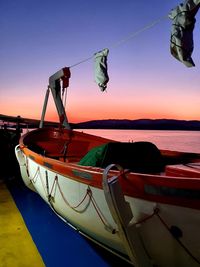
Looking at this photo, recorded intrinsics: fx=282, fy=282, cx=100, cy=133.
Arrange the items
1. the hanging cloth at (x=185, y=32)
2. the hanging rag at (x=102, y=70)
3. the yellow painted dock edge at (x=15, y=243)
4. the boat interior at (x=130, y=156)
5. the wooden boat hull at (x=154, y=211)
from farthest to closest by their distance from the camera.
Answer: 1. the hanging rag at (x=102, y=70)
2. the boat interior at (x=130, y=156)
3. the hanging cloth at (x=185, y=32)
4. the yellow painted dock edge at (x=15, y=243)
5. the wooden boat hull at (x=154, y=211)

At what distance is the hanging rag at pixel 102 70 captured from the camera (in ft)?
20.9

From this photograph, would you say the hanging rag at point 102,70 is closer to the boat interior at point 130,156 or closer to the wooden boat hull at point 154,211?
the boat interior at point 130,156

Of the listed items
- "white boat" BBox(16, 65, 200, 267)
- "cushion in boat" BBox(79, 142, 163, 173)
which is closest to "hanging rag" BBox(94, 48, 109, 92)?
"white boat" BBox(16, 65, 200, 267)

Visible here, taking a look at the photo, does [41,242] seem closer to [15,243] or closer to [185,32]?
[15,243]

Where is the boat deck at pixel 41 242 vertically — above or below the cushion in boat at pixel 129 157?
below

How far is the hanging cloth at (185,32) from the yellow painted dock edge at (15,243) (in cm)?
328

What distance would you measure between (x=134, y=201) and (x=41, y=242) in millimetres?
2099

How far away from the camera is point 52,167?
14.0 feet

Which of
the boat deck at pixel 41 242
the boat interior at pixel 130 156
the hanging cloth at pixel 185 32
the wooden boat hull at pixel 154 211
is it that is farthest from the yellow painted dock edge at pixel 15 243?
the hanging cloth at pixel 185 32

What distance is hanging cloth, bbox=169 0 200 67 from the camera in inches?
148

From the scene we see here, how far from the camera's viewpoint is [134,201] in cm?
286

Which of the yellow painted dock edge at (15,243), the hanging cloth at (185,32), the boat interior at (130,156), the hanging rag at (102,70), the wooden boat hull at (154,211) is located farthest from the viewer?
the hanging rag at (102,70)

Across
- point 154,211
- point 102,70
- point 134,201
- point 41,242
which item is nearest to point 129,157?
point 134,201

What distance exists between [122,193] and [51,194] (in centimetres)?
231
